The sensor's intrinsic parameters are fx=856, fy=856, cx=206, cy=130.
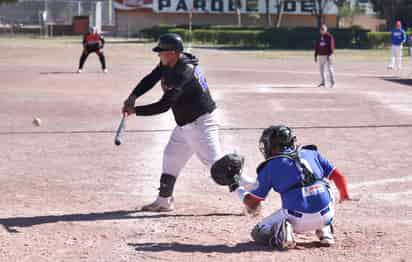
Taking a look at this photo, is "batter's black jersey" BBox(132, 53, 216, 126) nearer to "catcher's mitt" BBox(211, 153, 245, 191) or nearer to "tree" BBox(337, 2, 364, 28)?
"catcher's mitt" BBox(211, 153, 245, 191)

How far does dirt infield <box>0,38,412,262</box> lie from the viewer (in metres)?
7.09

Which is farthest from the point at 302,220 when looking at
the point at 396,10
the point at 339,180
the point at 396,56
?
the point at 396,10

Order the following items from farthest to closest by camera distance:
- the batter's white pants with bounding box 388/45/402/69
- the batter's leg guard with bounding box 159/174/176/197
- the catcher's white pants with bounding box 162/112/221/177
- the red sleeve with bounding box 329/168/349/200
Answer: the batter's white pants with bounding box 388/45/402/69, the batter's leg guard with bounding box 159/174/176/197, the catcher's white pants with bounding box 162/112/221/177, the red sleeve with bounding box 329/168/349/200

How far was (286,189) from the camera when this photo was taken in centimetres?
686

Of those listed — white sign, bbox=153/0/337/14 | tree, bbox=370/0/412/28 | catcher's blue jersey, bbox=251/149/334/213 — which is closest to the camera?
catcher's blue jersey, bbox=251/149/334/213

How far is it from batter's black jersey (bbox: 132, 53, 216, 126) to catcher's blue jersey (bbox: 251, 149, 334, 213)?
4.46 feet

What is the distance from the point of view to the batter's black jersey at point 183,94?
309 inches

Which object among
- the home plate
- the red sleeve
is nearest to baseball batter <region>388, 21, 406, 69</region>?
the home plate

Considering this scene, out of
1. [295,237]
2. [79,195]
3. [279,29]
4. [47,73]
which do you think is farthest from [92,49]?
[279,29]

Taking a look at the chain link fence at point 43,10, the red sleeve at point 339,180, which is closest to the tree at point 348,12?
the chain link fence at point 43,10

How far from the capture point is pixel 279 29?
5950cm

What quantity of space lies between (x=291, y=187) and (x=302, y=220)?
11.2 inches

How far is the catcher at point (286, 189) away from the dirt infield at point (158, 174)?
0.61ft

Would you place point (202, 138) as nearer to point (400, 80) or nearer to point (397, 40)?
point (400, 80)
